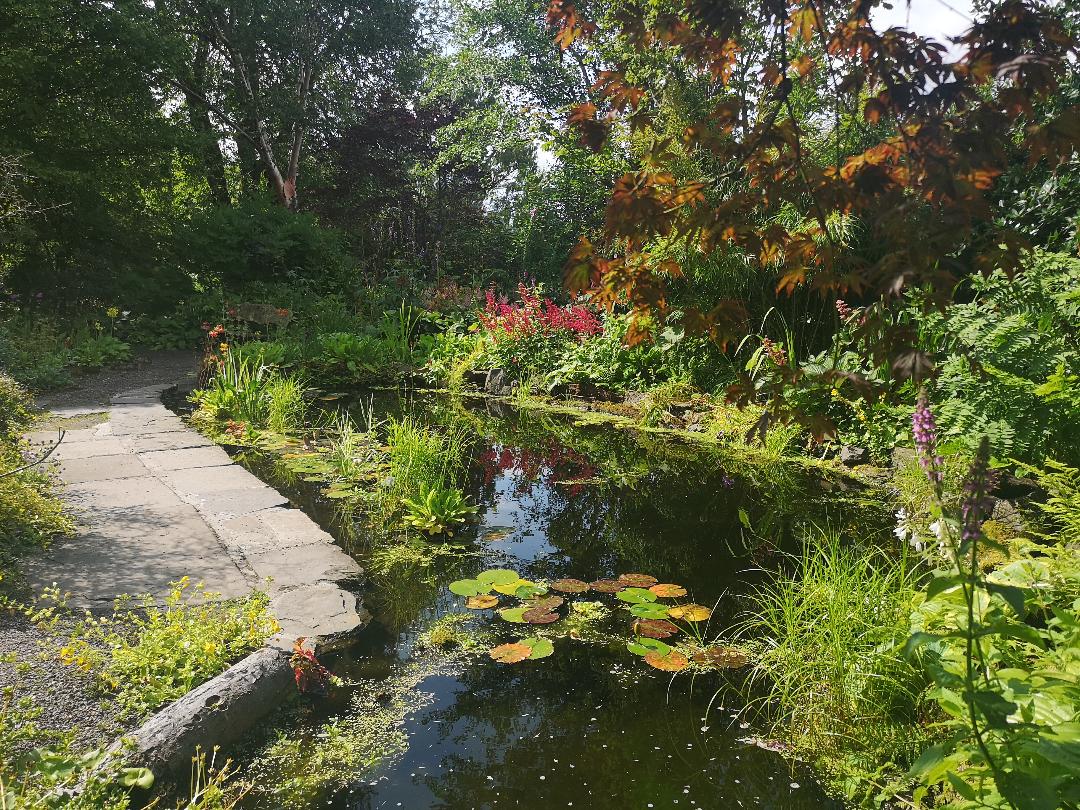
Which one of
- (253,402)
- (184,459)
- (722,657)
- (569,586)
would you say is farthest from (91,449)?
(722,657)

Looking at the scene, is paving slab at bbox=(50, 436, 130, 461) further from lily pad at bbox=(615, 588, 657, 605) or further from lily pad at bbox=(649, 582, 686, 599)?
lily pad at bbox=(649, 582, 686, 599)

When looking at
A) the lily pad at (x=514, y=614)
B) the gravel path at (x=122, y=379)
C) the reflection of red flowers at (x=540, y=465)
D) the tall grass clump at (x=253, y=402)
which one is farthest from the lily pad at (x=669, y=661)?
the gravel path at (x=122, y=379)

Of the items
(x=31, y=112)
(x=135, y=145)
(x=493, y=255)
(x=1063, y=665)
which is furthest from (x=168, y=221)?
(x=1063, y=665)

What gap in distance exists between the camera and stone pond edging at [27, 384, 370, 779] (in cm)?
195

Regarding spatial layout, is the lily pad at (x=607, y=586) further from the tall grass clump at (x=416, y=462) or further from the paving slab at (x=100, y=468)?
the paving slab at (x=100, y=468)

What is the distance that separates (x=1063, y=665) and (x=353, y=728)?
1.97 meters

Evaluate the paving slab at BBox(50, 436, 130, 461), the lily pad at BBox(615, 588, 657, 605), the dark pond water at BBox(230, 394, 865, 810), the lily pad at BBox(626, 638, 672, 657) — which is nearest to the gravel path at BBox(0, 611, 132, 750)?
the dark pond water at BBox(230, 394, 865, 810)

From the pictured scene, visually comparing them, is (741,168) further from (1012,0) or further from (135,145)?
(135,145)

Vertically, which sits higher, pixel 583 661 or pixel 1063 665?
pixel 1063 665

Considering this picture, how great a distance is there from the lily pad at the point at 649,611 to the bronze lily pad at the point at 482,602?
619mm

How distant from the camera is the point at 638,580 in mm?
A: 3213

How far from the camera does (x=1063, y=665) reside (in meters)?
1.66

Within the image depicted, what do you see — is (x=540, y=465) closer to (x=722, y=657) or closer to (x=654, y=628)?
(x=654, y=628)

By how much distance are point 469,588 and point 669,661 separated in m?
1.01
